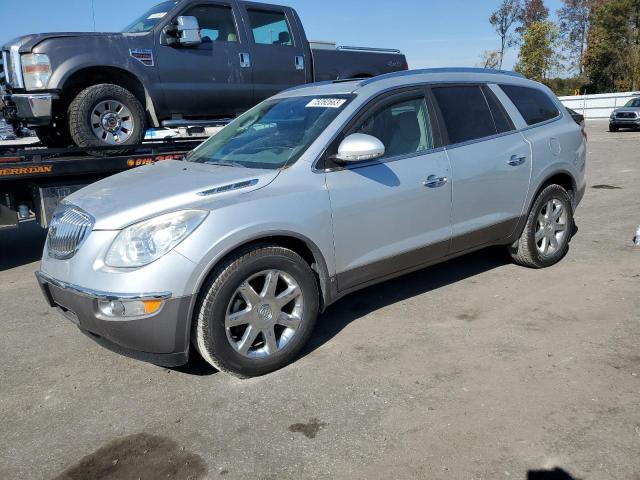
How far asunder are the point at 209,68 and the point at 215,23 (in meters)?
0.61

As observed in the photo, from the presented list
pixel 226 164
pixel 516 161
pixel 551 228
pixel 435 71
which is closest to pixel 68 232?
pixel 226 164

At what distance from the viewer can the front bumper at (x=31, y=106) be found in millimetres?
5828

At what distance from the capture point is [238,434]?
2848 mm

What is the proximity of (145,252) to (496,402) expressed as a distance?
2042 mm

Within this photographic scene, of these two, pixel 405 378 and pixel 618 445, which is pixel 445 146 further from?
pixel 618 445

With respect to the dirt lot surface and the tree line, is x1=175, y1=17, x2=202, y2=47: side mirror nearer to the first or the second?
the dirt lot surface

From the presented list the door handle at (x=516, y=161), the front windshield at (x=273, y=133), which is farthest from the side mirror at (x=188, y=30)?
the door handle at (x=516, y=161)

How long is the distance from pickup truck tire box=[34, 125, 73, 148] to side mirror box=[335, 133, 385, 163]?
4661 millimetres

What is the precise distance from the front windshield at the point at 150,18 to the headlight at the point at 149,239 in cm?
437

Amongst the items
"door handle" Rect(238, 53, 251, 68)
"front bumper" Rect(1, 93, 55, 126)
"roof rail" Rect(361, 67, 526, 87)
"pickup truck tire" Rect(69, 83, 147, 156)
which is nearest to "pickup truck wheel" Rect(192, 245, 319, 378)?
"roof rail" Rect(361, 67, 526, 87)

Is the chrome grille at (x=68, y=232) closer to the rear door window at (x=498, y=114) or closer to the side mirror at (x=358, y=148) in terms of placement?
the side mirror at (x=358, y=148)

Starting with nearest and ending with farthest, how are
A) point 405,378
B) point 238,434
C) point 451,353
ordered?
1. point 238,434
2. point 405,378
3. point 451,353

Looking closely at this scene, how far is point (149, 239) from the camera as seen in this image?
3.05 m

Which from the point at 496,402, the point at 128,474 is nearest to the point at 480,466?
the point at 496,402
